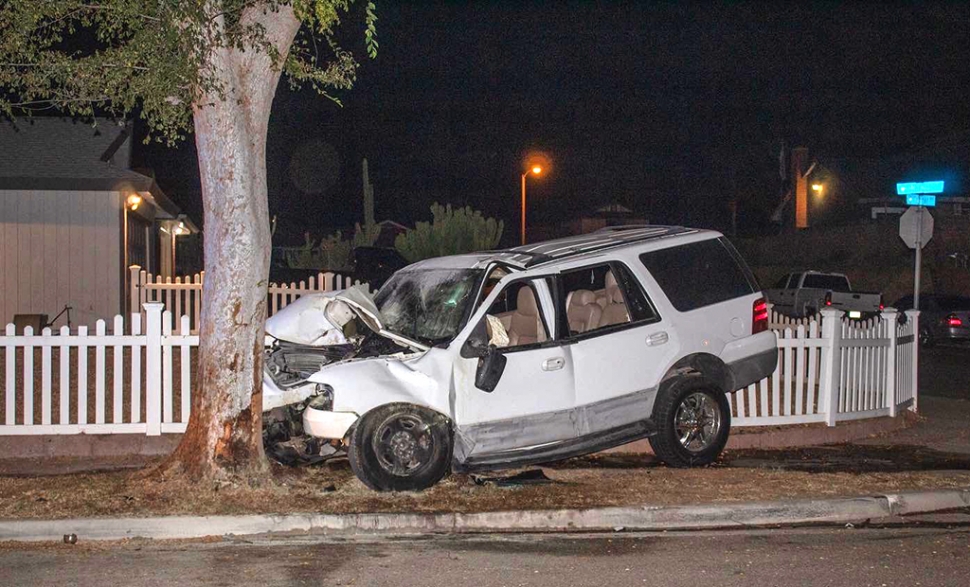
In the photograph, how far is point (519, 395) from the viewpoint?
876 cm

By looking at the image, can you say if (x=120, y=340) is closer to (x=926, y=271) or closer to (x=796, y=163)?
(x=926, y=271)

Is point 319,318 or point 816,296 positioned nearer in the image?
point 319,318

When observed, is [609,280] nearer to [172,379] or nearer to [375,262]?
[172,379]

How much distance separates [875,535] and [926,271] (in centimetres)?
3165

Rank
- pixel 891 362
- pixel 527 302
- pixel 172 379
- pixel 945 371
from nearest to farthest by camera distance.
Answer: pixel 527 302
pixel 172 379
pixel 891 362
pixel 945 371

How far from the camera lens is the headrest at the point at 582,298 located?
1011 centimetres

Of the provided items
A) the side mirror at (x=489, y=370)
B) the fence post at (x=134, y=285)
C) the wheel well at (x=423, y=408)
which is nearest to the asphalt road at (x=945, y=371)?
the side mirror at (x=489, y=370)

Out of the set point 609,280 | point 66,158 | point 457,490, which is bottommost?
point 457,490

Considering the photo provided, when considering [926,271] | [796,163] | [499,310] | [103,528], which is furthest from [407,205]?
[103,528]

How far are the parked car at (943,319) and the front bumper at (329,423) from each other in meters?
21.2

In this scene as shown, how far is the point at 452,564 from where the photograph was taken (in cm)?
670

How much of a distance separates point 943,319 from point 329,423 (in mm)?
21928

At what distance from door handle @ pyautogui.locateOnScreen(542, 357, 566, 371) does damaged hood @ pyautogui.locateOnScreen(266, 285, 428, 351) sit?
1.44m

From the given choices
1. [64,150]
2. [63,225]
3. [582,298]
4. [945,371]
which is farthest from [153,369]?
[945,371]
